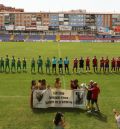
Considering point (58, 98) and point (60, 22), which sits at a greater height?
point (60, 22)

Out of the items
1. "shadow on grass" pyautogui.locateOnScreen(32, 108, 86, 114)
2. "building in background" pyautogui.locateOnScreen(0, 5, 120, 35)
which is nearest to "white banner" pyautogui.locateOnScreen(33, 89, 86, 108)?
"shadow on grass" pyautogui.locateOnScreen(32, 108, 86, 114)

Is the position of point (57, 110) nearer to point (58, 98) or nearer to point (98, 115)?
point (58, 98)

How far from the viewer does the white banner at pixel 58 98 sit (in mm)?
17922

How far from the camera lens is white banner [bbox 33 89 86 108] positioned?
17.9m

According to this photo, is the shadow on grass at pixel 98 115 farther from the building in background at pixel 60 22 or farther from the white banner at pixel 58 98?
the building in background at pixel 60 22

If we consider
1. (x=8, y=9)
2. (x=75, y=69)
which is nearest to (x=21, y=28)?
(x=8, y=9)

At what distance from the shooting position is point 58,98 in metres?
18.0

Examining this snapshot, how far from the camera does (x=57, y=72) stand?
30.2m

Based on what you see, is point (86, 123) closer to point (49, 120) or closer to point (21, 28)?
point (49, 120)

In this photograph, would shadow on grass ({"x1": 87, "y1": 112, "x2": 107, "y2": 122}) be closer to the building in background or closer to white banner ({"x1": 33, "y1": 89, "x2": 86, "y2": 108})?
white banner ({"x1": 33, "y1": 89, "x2": 86, "y2": 108})

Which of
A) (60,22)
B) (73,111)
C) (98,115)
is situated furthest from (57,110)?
A: (60,22)

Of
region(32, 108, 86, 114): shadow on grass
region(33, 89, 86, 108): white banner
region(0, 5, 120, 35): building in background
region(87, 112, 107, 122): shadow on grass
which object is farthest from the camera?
region(0, 5, 120, 35): building in background

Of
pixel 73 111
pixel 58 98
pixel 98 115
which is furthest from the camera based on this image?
pixel 58 98

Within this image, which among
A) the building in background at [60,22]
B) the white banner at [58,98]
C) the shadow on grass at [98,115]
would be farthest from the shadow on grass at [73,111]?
the building in background at [60,22]
